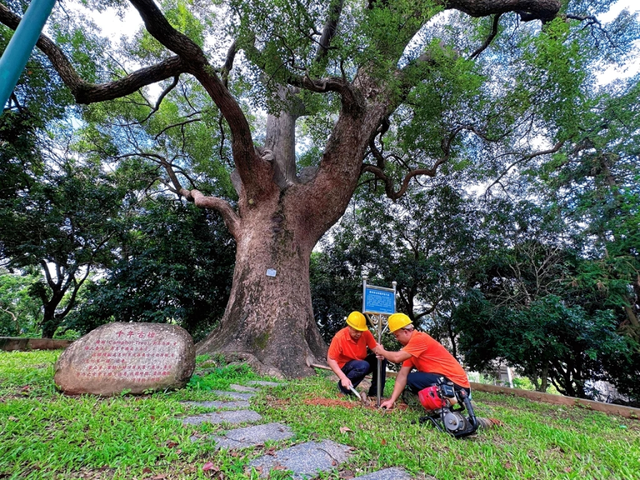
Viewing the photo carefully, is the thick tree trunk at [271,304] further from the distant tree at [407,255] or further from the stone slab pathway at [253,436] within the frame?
the distant tree at [407,255]

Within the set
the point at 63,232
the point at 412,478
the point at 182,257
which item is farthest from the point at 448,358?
the point at 63,232

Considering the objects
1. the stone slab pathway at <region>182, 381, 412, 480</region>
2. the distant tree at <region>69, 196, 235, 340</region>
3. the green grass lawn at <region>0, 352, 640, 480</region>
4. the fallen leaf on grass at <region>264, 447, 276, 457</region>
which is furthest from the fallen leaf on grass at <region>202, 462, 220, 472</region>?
the distant tree at <region>69, 196, 235, 340</region>

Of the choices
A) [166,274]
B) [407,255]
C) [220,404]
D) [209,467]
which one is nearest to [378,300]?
[220,404]

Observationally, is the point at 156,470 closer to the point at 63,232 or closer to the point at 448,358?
the point at 448,358

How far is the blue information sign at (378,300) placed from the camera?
365 centimetres

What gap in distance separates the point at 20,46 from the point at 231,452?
272cm

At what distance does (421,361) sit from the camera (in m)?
3.09

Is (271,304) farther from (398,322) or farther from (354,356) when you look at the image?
(398,322)

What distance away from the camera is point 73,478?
158 cm

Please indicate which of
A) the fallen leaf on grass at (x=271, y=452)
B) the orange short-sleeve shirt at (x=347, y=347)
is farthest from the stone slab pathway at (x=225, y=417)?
the orange short-sleeve shirt at (x=347, y=347)

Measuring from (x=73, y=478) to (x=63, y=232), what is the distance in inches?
355

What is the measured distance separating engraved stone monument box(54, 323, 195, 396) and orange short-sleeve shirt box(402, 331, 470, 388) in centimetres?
245

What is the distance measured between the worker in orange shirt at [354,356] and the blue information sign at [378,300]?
16 centimetres

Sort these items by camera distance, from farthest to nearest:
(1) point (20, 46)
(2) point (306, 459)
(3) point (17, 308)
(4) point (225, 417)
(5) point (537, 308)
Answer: (3) point (17, 308)
(5) point (537, 308)
(4) point (225, 417)
(2) point (306, 459)
(1) point (20, 46)
